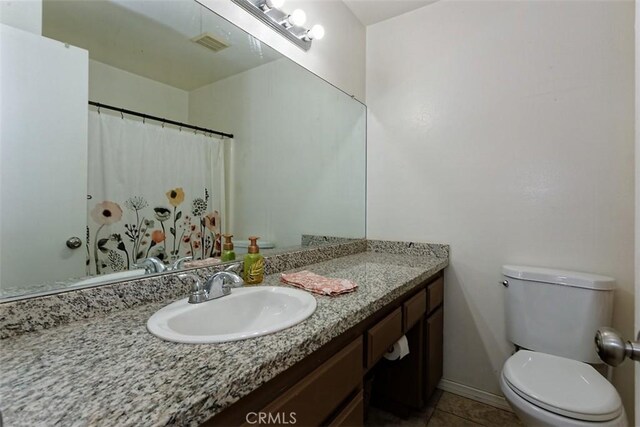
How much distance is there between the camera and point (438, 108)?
Result: 1.82 metres

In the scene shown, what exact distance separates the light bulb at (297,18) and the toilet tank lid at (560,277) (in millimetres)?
1628

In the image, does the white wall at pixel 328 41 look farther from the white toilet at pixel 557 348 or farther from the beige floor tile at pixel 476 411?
the beige floor tile at pixel 476 411

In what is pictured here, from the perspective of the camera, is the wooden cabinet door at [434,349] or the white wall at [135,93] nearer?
the white wall at [135,93]

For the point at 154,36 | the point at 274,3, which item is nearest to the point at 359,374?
the point at 154,36

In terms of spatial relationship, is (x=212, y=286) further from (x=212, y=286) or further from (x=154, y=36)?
(x=154, y=36)

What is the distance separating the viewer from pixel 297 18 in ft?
4.70

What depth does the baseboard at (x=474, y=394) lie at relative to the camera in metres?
1.63

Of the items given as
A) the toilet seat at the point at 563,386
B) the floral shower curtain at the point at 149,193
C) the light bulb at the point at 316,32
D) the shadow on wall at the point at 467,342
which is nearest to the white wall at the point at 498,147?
the shadow on wall at the point at 467,342

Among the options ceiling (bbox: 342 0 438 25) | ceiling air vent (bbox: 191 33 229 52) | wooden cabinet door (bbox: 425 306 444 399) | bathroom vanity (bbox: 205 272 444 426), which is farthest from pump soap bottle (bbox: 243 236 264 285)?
ceiling (bbox: 342 0 438 25)

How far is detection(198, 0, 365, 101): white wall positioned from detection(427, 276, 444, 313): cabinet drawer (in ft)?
4.38

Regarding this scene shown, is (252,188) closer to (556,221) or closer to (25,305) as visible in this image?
(25,305)

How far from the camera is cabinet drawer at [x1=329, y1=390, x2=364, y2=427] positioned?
82 centimetres

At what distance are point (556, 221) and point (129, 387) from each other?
1839 millimetres

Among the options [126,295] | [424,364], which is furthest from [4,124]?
[424,364]
